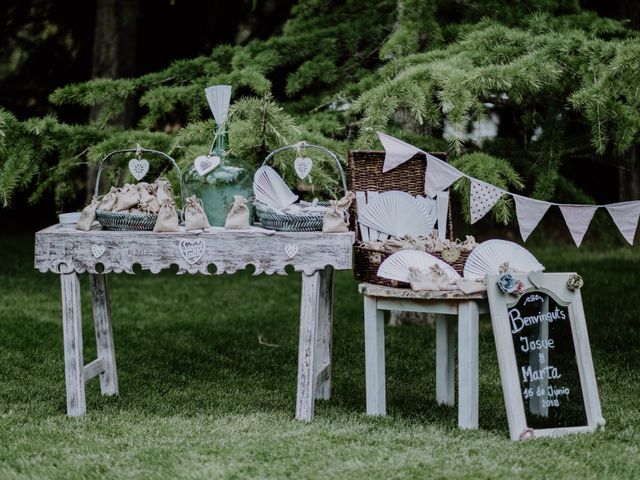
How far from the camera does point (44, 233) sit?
3619 mm

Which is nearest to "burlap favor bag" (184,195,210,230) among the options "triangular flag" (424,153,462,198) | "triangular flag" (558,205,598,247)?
"triangular flag" (424,153,462,198)

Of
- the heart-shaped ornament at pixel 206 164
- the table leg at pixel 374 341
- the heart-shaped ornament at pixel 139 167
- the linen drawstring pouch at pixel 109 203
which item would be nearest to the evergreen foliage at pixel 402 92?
the heart-shaped ornament at pixel 206 164

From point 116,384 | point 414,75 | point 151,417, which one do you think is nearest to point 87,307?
point 116,384

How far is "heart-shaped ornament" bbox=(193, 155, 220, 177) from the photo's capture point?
3744 mm

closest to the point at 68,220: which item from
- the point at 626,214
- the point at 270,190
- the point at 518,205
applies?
the point at 270,190

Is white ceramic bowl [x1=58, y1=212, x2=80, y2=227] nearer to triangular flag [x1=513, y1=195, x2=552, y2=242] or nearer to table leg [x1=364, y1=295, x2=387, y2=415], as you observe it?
table leg [x1=364, y1=295, x2=387, y2=415]

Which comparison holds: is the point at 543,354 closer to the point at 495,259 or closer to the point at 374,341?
the point at 495,259

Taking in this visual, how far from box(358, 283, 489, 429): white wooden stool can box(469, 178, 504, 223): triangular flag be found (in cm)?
58

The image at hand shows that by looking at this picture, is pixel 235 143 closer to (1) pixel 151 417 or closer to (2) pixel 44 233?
(2) pixel 44 233

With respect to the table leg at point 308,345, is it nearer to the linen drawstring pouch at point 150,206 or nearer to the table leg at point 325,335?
the table leg at point 325,335

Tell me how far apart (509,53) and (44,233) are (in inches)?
94.6

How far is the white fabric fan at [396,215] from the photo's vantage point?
3.98m

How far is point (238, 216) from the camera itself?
362 centimetres

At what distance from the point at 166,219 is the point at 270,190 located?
1.52 feet
